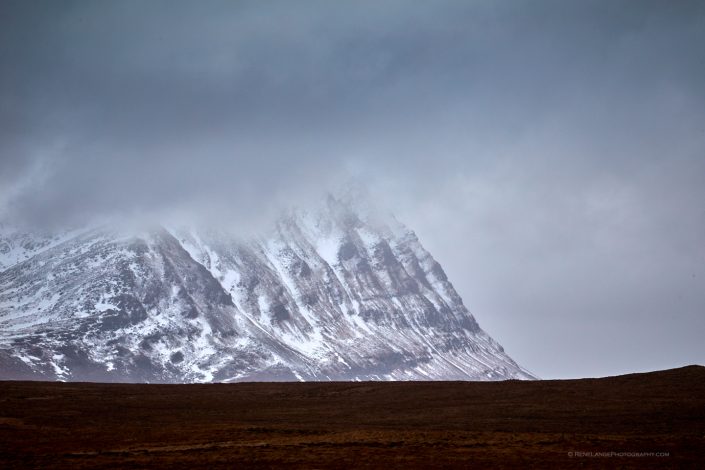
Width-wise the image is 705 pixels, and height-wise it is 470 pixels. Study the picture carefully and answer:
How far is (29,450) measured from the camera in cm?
6594

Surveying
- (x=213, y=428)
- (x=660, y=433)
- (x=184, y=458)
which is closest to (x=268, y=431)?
(x=213, y=428)

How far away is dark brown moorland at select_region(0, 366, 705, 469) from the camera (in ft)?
206

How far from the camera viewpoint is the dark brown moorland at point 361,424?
2475 inches

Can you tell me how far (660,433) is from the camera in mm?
72125

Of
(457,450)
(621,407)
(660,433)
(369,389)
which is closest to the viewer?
(457,450)

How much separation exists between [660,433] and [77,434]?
4678 centimetres

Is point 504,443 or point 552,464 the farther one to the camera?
point 504,443

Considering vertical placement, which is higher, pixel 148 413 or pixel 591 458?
pixel 148 413

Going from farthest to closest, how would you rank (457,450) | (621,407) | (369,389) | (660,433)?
(369,389), (621,407), (660,433), (457,450)

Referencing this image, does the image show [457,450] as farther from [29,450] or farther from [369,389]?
[369,389]

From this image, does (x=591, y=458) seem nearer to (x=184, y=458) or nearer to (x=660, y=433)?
(x=660, y=433)

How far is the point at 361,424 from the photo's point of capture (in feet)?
263


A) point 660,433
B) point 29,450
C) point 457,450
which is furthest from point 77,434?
point 660,433

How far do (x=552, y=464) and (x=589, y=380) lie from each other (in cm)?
4372
